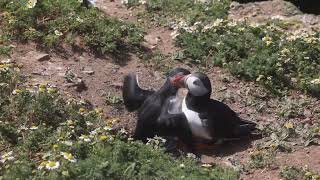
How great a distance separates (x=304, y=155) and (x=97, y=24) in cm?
331

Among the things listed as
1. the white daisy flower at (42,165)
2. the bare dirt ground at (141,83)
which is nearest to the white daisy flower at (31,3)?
the bare dirt ground at (141,83)

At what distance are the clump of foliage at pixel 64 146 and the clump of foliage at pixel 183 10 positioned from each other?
111 inches

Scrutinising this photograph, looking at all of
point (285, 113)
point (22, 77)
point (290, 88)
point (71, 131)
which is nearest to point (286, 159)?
point (285, 113)

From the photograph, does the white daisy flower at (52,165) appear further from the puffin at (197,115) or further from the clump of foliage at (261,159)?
the clump of foliage at (261,159)

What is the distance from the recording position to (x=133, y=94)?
6.45 m

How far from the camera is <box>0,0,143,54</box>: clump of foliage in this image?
7.72 m

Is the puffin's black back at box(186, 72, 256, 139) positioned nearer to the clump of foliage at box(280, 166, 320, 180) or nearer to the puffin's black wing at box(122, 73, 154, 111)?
the puffin's black wing at box(122, 73, 154, 111)

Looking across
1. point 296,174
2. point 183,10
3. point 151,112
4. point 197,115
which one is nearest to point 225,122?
point 197,115

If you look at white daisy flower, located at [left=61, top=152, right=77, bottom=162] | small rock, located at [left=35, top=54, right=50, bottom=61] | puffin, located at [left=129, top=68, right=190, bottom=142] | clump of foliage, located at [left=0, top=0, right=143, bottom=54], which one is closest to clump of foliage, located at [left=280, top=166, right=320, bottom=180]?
puffin, located at [left=129, top=68, right=190, bottom=142]

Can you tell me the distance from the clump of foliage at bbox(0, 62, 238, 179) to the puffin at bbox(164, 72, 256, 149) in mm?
450

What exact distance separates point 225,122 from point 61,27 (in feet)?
9.07

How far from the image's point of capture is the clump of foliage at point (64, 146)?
4699mm

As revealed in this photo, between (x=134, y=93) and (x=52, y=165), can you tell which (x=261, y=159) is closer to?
(x=134, y=93)

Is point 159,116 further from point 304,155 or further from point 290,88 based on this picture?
point 290,88
